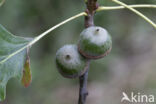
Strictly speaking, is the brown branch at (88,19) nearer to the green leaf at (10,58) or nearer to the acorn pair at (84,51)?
the acorn pair at (84,51)

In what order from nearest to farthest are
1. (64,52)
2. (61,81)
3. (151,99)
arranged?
(64,52) → (151,99) → (61,81)

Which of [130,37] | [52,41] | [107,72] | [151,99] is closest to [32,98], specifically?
[52,41]

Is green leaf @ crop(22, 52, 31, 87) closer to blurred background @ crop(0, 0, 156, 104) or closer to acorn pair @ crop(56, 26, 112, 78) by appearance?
acorn pair @ crop(56, 26, 112, 78)

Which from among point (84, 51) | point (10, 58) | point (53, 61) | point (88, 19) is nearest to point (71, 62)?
point (84, 51)

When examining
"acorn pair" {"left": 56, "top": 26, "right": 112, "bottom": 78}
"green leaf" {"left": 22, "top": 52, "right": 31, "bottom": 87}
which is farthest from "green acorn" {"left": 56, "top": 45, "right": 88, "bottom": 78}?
"green leaf" {"left": 22, "top": 52, "right": 31, "bottom": 87}

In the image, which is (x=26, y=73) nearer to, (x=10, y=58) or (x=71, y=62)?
(x=10, y=58)

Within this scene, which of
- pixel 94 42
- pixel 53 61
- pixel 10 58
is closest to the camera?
pixel 94 42

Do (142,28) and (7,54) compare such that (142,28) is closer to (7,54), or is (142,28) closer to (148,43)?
(148,43)
